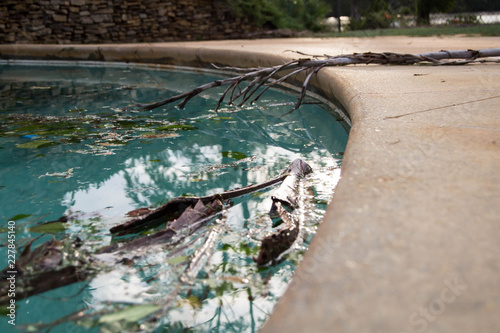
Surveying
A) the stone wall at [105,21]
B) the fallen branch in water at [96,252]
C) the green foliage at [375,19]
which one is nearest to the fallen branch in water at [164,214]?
the fallen branch in water at [96,252]

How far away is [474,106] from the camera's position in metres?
1.44

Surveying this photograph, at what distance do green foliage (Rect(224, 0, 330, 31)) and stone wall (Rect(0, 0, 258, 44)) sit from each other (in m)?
0.49

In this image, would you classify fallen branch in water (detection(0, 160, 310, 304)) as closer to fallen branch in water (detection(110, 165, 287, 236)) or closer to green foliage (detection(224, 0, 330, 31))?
fallen branch in water (detection(110, 165, 287, 236))

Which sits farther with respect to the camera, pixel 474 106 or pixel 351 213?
pixel 474 106

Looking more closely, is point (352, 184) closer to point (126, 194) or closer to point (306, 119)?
point (126, 194)

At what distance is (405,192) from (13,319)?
0.73 m

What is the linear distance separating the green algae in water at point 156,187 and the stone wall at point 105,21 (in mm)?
4760

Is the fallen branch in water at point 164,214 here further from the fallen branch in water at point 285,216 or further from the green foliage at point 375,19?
the green foliage at point 375,19

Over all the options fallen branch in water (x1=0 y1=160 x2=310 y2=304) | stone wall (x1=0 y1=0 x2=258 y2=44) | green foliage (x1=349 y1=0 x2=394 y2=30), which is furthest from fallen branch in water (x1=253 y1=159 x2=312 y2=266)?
green foliage (x1=349 y1=0 x2=394 y2=30)

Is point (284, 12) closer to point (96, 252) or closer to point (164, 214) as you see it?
point (164, 214)

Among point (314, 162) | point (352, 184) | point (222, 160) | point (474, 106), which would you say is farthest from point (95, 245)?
point (474, 106)

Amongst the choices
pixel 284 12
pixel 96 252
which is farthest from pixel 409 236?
pixel 284 12

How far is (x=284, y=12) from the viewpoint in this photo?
904cm

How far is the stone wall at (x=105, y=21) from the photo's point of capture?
7.71 m
